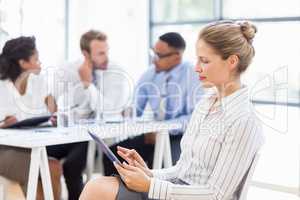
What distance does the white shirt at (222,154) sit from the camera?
1581mm

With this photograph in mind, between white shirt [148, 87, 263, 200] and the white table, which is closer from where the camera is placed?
white shirt [148, 87, 263, 200]

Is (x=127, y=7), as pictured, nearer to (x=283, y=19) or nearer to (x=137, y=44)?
(x=137, y=44)

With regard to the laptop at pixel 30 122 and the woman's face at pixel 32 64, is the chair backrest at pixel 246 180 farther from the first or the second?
the woman's face at pixel 32 64

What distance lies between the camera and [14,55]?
2971 mm

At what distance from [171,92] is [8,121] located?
1.08 metres

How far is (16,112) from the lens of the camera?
2912mm

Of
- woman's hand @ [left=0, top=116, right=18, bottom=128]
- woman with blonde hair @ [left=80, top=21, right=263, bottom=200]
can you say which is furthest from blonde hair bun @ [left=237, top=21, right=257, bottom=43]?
woman's hand @ [left=0, top=116, right=18, bottom=128]

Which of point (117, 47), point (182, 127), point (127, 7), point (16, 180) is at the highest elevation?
point (127, 7)

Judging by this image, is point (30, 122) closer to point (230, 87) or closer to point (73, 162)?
point (73, 162)

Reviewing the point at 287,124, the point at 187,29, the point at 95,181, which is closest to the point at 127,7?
the point at 187,29

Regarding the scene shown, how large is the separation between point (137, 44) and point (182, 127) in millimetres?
1767

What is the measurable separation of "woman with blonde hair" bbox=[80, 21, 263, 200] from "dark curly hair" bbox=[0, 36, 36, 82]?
4.59 feet

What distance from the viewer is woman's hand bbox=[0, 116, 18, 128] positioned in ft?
9.20

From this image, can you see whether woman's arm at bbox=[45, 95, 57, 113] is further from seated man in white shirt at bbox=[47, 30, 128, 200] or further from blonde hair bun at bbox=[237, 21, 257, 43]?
blonde hair bun at bbox=[237, 21, 257, 43]
